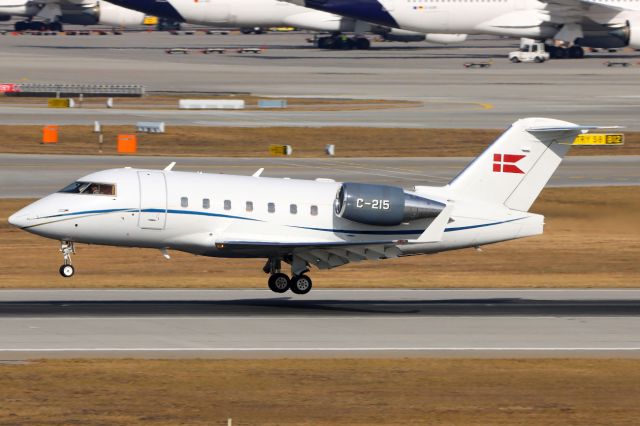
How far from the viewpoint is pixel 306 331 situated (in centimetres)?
4147

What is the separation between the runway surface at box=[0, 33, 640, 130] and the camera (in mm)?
103062

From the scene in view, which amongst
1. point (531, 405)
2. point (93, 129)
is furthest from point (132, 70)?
point (531, 405)

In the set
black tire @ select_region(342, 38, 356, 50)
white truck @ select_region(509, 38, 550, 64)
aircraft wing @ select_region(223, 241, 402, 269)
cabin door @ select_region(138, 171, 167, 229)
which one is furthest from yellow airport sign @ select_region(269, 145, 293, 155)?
black tire @ select_region(342, 38, 356, 50)

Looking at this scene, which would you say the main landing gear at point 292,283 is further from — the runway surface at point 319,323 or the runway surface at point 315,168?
the runway surface at point 315,168

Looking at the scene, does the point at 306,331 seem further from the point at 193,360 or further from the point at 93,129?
the point at 93,129

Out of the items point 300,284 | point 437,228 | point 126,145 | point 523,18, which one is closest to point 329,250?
point 300,284

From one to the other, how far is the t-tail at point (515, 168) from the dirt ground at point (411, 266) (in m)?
6.79

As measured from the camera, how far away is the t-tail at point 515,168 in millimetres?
47312

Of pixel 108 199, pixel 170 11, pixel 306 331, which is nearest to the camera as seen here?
pixel 306 331

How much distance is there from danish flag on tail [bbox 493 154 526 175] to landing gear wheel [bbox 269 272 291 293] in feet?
28.4

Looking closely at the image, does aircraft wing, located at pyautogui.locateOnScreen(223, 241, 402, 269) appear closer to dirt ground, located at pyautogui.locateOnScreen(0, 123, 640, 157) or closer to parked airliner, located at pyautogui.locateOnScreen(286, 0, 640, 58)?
dirt ground, located at pyautogui.locateOnScreen(0, 123, 640, 157)

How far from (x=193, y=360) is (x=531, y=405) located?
9.81 meters

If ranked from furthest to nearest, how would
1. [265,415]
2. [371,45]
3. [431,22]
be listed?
[371,45], [431,22], [265,415]

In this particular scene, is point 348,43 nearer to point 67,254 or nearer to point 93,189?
point 93,189
